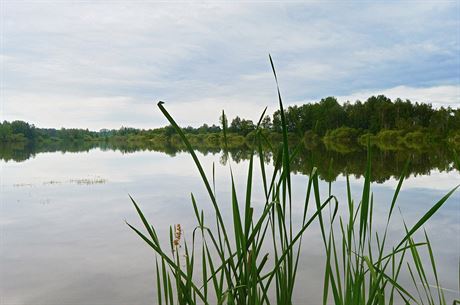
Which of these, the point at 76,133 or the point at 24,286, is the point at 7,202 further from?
the point at 76,133

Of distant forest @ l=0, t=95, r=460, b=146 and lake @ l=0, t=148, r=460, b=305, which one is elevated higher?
distant forest @ l=0, t=95, r=460, b=146

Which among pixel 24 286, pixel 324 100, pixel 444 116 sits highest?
pixel 324 100

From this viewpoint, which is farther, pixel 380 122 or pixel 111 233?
pixel 380 122

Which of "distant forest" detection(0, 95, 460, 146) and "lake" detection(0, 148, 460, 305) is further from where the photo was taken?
"distant forest" detection(0, 95, 460, 146)

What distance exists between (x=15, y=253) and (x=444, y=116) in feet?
180

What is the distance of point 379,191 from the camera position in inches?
520

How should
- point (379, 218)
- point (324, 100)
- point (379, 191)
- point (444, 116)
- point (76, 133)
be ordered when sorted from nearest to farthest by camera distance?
point (379, 218), point (379, 191), point (444, 116), point (324, 100), point (76, 133)

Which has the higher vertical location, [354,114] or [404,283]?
[354,114]

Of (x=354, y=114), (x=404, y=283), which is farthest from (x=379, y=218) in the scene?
(x=354, y=114)

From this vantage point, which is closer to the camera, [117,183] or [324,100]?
[117,183]

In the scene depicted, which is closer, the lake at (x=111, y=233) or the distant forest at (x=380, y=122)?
the lake at (x=111, y=233)

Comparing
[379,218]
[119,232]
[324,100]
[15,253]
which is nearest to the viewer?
[15,253]

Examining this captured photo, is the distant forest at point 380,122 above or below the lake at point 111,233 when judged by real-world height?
above

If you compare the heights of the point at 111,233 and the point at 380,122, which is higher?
the point at 380,122
